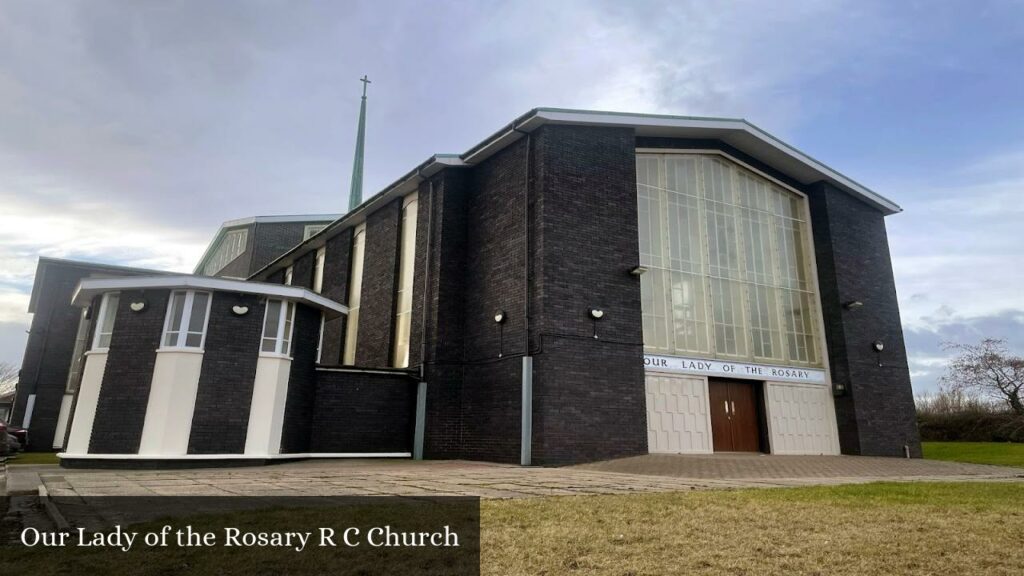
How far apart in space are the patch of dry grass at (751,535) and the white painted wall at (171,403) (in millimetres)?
8840

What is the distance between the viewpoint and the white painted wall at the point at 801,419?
15719 mm

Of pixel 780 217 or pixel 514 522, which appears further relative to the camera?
pixel 780 217

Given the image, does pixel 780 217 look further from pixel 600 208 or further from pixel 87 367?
pixel 87 367

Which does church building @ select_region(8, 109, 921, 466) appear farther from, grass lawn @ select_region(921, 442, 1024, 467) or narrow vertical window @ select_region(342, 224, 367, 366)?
grass lawn @ select_region(921, 442, 1024, 467)

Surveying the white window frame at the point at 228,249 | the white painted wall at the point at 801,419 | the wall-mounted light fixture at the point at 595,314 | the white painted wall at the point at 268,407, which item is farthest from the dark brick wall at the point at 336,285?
the white painted wall at the point at 801,419

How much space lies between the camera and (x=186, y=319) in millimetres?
11875

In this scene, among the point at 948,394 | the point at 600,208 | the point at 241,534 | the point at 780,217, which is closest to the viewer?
the point at 241,534

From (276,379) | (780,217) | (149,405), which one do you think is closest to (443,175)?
(276,379)

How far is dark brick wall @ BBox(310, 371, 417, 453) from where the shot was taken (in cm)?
1382

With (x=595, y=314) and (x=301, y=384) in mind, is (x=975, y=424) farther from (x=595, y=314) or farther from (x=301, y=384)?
(x=301, y=384)

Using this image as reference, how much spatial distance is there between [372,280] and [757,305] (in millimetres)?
11127

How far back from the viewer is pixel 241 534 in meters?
3.83

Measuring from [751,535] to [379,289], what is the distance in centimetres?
1521

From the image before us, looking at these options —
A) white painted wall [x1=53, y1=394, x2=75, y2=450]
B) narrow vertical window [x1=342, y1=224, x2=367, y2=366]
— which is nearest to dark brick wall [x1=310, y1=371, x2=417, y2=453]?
narrow vertical window [x1=342, y1=224, x2=367, y2=366]
